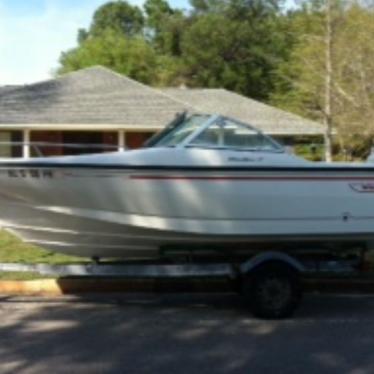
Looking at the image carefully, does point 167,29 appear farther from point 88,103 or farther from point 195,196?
point 195,196

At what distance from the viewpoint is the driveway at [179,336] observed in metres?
6.32

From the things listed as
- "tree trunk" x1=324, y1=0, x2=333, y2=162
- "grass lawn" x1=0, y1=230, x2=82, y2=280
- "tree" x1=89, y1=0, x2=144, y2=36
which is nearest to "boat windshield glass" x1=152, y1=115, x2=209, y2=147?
"grass lawn" x1=0, y1=230, x2=82, y2=280

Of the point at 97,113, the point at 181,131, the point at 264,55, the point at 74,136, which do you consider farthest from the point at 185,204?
the point at 264,55

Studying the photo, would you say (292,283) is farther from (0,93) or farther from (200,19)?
(200,19)

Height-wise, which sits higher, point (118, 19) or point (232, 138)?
point (118, 19)

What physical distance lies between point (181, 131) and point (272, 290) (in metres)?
1.93

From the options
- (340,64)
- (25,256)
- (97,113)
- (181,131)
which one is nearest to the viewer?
(181,131)

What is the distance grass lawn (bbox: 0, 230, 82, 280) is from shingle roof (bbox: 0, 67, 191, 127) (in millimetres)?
18098

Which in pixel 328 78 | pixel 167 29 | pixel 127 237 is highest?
pixel 167 29

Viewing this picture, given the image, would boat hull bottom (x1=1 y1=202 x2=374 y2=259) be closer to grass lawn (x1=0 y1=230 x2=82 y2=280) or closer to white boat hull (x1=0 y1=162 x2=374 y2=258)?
white boat hull (x1=0 y1=162 x2=374 y2=258)

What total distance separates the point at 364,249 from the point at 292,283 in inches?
43.0

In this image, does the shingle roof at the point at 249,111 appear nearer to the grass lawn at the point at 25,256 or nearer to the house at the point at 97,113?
the house at the point at 97,113

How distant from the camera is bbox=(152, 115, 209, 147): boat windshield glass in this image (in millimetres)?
8414

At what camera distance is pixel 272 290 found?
8.01 m
